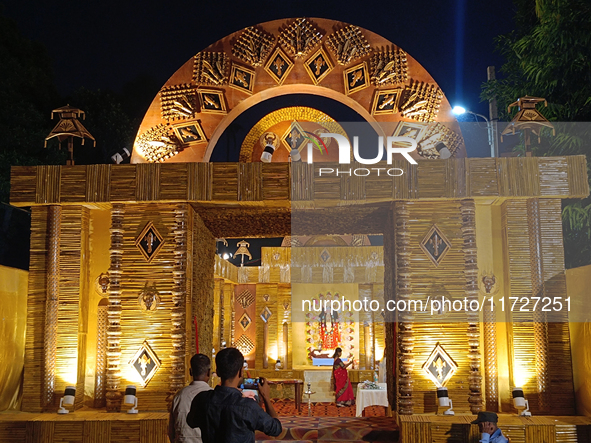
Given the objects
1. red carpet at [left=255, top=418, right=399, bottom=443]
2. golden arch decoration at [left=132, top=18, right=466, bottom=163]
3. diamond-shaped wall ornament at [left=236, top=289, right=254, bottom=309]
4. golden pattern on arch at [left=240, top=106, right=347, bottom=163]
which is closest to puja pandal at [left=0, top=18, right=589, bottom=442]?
red carpet at [left=255, top=418, right=399, bottom=443]

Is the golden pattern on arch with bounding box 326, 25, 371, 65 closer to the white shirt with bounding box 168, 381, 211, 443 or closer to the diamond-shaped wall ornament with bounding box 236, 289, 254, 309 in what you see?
the white shirt with bounding box 168, 381, 211, 443

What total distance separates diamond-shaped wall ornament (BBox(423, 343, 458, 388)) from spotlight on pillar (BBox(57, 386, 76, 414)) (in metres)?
4.21

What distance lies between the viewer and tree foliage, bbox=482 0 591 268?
9.34 m

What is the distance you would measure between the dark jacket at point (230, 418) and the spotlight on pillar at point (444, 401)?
402 centimetres

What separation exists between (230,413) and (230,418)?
3 centimetres

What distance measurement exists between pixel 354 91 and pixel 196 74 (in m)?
2.32

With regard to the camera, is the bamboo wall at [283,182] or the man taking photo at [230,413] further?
the bamboo wall at [283,182]

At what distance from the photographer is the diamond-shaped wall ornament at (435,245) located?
711cm

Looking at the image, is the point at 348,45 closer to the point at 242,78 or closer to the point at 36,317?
the point at 242,78

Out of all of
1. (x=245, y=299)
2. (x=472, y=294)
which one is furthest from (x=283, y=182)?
(x=245, y=299)

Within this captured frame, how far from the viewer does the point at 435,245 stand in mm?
7121

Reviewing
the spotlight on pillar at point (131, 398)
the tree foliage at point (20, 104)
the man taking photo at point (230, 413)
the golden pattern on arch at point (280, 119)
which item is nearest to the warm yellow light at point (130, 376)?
the spotlight on pillar at point (131, 398)

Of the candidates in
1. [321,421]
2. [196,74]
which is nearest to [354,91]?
[196,74]

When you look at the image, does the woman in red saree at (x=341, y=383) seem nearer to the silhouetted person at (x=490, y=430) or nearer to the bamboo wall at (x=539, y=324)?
the bamboo wall at (x=539, y=324)
